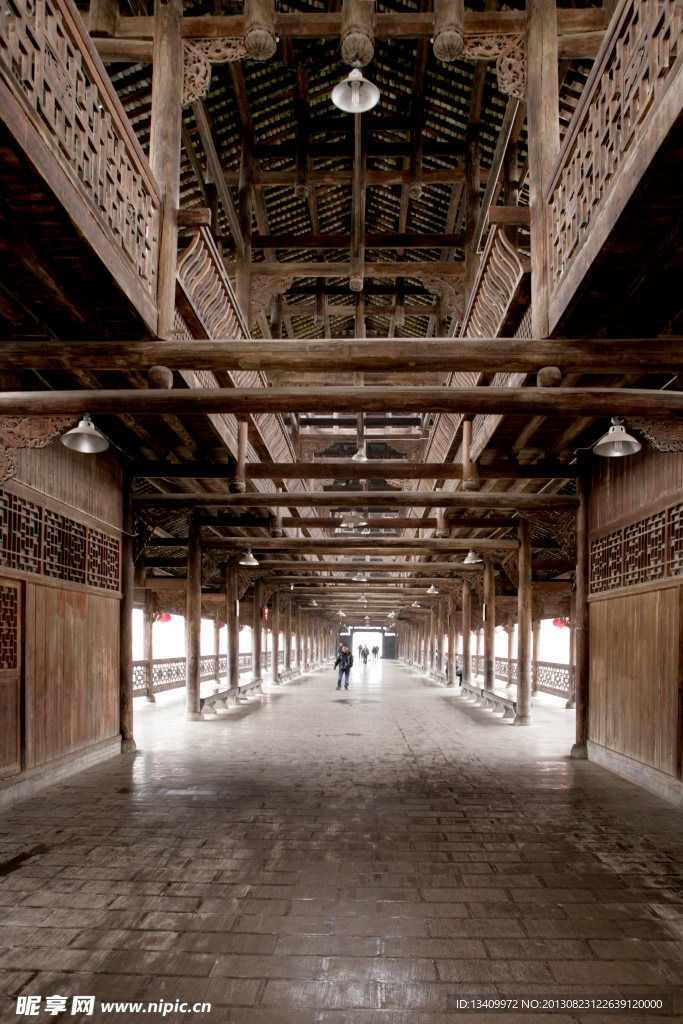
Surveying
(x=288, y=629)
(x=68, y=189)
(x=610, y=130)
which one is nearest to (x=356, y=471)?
(x=610, y=130)

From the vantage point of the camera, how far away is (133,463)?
11047 mm

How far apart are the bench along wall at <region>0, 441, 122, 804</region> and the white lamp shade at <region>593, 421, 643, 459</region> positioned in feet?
19.6

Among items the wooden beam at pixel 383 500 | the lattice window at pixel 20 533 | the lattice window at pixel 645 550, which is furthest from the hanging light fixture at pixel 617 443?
the lattice window at pixel 20 533

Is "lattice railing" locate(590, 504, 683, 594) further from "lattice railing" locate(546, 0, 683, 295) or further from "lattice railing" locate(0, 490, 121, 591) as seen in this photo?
"lattice railing" locate(0, 490, 121, 591)

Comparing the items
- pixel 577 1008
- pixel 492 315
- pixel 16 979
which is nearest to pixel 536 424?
pixel 492 315

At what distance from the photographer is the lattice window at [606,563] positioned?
31.1 feet

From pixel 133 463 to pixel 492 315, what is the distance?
19.9 feet

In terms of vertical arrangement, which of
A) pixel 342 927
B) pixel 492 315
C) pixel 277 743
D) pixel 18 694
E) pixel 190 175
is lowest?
pixel 277 743

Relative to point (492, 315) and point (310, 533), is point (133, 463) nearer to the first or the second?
point (492, 315)

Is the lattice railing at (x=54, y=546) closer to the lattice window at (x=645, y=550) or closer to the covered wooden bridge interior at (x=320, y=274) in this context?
the covered wooden bridge interior at (x=320, y=274)

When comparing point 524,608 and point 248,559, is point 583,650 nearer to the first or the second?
point 524,608

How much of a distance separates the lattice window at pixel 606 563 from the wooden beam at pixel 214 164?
755cm

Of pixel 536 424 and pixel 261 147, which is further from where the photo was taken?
pixel 261 147

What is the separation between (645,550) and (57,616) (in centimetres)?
708
